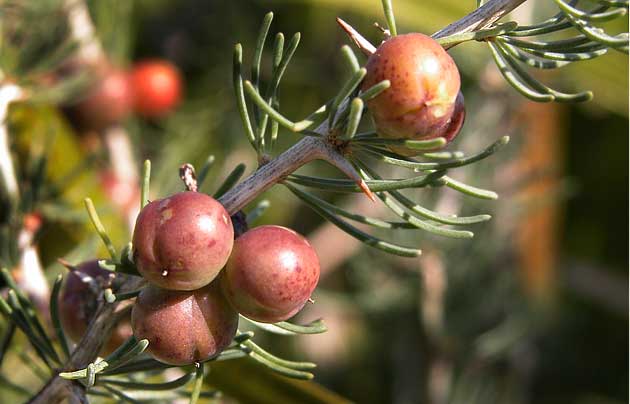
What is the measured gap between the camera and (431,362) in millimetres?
1117

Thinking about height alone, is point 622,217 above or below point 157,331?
below

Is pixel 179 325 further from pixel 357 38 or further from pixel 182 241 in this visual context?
pixel 357 38

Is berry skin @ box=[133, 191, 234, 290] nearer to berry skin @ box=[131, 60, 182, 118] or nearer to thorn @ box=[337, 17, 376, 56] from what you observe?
thorn @ box=[337, 17, 376, 56]

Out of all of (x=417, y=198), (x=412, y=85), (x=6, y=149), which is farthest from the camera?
(x=417, y=198)

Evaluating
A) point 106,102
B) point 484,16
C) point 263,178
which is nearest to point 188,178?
point 263,178

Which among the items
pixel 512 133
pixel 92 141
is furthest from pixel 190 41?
pixel 512 133

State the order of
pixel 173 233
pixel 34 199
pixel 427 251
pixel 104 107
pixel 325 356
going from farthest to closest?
pixel 325 356 < pixel 427 251 < pixel 104 107 < pixel 34 199 < pixel 173 233

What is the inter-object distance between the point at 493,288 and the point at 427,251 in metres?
Answer: 0.13

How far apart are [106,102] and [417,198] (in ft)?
1.41

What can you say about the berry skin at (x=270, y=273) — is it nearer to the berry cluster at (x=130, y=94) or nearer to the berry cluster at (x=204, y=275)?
Result: the berry cluster at (x=204, y=275)

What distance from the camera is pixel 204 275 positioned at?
1.28ft

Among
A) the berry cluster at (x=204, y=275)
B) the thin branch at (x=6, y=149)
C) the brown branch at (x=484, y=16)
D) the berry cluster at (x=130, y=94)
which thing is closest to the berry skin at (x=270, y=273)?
the berry cluster at (x=204, y=275)

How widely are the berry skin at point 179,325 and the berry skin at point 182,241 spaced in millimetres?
17

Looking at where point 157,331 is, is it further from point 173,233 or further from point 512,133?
point 512,133
